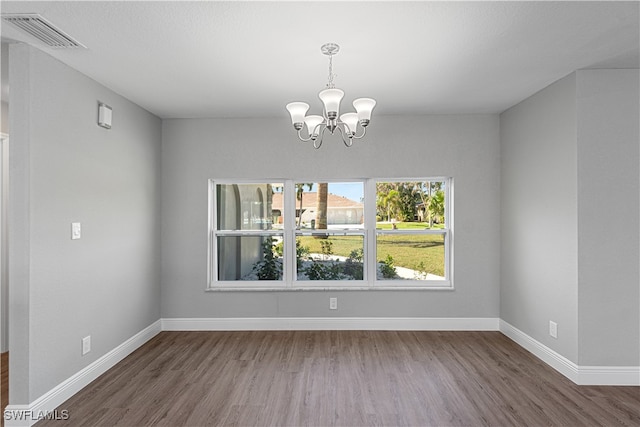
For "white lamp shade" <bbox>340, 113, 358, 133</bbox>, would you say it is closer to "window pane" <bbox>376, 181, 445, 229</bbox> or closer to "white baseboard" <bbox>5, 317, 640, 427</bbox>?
"window pane" <bbox>376, 181, 445, 229</bbox>

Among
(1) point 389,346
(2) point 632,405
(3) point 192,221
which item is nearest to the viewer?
(2) point 632,405

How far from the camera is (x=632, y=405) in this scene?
2830 millimetres

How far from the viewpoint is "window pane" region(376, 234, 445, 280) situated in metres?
4.71

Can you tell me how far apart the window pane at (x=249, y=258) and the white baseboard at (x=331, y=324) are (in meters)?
0.52

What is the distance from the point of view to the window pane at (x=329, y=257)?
15.6 ft

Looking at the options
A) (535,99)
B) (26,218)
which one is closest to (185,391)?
(26,218)

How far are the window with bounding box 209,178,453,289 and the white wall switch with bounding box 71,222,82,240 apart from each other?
5.63 ft

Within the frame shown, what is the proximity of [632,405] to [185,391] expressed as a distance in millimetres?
3283

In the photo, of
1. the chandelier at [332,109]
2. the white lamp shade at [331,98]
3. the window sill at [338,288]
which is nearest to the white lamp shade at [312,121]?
the chandelier at [332,109]

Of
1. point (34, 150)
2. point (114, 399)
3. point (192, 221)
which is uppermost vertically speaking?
point (34, 150)

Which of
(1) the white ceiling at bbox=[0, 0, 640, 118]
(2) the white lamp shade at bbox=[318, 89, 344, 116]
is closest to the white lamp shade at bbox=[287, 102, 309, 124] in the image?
(2) the white lamp shade at bbox=[318, 89, 344, 116]

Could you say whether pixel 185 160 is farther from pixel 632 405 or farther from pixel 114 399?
pixel 632 405

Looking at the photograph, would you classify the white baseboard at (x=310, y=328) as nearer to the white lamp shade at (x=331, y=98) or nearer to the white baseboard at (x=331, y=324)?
Result: the white baseboard at (x=331, y=324)

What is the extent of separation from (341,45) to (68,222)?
2389 mm
